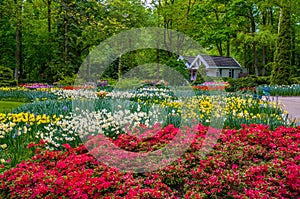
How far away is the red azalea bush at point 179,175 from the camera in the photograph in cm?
292

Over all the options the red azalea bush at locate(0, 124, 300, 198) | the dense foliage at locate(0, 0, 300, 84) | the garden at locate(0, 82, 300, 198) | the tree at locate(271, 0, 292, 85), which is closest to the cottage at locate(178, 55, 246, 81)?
the dense foliage at locate(0, 0, 300, 84)

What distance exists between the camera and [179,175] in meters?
3.40

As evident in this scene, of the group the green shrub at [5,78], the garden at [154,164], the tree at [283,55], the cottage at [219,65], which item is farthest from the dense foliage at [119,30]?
the garden at [154,164]

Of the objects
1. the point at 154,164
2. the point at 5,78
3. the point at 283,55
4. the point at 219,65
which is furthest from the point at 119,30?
the point at 219,65

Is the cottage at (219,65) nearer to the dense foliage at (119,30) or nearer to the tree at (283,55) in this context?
the dense foliage at (119,30)

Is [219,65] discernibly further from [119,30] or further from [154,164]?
[154,164]

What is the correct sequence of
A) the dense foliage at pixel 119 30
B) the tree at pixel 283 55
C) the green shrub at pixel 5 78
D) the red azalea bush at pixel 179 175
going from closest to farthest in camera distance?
the red azalea bush at pixel 179 175 < the dense foliage at pixel 119 30 < the green shrub at pixel 5 78 < the tree at pixel 283 55

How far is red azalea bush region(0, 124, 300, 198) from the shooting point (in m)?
2.92

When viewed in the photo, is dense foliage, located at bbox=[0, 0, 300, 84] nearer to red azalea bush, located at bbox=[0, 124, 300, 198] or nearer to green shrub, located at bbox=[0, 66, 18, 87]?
green shrub, located at bbox=[0, 66, 18, 87]

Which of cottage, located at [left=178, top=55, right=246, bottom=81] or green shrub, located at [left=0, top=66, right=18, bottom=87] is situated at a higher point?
cottage, located at [left=178, top=55, right=246, bottom=81]

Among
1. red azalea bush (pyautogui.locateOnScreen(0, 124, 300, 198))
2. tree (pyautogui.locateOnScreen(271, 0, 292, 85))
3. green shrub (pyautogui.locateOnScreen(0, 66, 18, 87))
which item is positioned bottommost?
red azalea bush (pyautogui.locateOnScreen(0, 124, 300, 198))

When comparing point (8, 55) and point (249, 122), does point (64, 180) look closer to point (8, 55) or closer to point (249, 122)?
point (249, 122)

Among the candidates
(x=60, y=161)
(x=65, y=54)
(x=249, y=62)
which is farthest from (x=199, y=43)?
(x=60, y=161)

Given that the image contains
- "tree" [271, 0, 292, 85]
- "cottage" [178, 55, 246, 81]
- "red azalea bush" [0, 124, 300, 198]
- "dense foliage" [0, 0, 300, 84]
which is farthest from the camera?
"cottage" [178, 55, 246, 81]
